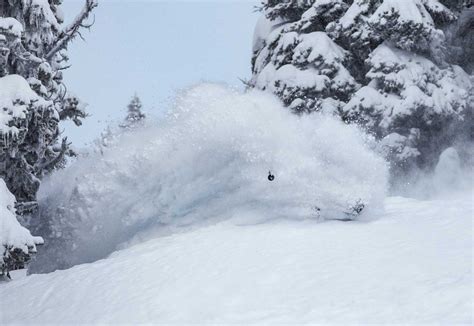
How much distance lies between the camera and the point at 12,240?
7891 millimetres

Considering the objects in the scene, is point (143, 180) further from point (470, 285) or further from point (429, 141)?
point (429, 141)

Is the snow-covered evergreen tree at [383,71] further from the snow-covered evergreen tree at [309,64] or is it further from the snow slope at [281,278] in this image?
the snow slope at [281,278]

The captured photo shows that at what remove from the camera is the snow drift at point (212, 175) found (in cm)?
809

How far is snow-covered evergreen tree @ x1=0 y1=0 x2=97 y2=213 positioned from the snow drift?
92 cm

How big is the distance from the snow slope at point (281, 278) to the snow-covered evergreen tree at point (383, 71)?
20.6ft

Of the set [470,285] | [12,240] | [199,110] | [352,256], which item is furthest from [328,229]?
[12,240]

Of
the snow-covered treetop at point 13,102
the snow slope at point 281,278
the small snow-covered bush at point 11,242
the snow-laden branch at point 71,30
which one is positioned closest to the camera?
the snow slope at point 281,278

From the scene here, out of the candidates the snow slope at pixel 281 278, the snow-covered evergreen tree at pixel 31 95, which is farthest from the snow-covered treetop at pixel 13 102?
the snow slope at pixel 281 278

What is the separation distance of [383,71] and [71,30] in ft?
25.0

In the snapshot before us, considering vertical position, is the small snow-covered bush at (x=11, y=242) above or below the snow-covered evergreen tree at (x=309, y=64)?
below

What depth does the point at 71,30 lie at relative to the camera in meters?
11.7

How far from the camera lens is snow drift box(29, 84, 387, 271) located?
8086 millimetres

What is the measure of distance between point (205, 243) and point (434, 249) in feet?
8.92

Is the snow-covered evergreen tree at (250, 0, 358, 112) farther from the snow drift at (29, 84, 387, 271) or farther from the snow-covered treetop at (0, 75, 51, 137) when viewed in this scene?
the snow-covered treetop at (0, 75, 51, 137)
